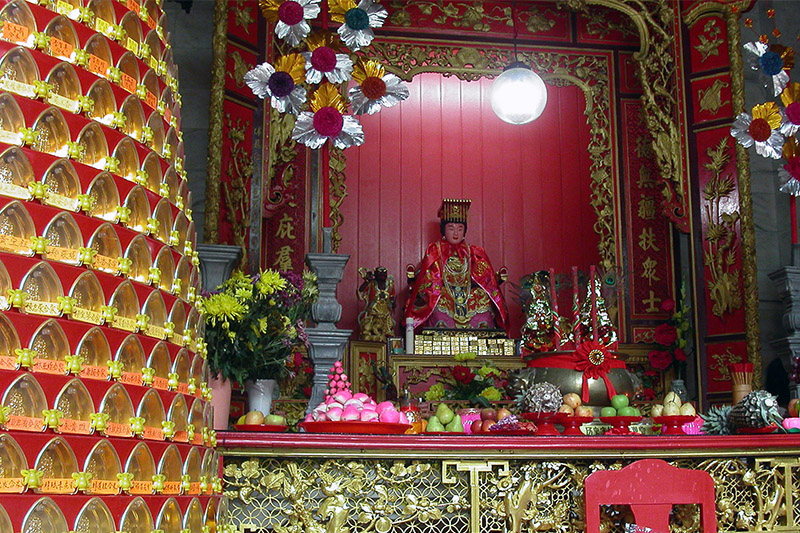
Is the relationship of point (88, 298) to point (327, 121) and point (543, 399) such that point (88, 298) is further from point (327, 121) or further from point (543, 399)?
point (327, 121)

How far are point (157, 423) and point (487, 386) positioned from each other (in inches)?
155

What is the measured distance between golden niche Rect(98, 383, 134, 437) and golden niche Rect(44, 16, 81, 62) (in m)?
0.71

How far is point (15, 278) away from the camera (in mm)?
1713

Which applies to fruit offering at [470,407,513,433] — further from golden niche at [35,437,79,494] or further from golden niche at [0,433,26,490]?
golden niche at [0,433,26,490]

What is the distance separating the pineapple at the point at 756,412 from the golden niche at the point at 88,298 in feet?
7.47

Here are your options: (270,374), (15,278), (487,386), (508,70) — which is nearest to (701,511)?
(270,374)

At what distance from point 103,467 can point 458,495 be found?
144cm

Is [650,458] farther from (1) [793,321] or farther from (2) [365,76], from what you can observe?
(1) [793,321]

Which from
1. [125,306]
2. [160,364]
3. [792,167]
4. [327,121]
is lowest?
[160,364]

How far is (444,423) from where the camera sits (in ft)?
11.1

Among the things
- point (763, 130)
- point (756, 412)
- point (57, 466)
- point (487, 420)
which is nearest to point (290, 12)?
point (487, 420)

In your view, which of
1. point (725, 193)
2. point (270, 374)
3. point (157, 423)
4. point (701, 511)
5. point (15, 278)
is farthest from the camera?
point (725, 193)

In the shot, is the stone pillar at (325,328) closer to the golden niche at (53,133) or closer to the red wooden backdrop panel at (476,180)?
the golden niche at (53,133)

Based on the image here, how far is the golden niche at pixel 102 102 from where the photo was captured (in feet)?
6.45
